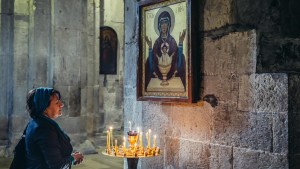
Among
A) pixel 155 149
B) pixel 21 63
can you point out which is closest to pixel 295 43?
pixel 155 149

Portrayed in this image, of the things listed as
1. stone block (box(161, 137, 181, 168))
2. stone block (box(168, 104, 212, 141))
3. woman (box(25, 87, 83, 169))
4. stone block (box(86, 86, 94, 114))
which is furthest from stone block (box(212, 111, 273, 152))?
stone block (box(86, 86, 94, 114))

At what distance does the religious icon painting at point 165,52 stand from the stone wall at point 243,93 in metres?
0.14

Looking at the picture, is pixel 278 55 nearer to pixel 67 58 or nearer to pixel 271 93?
pixel 271 93

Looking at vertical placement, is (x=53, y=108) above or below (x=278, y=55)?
below

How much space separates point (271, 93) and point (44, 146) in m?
1.88

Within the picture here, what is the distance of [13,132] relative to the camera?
9.84 metres

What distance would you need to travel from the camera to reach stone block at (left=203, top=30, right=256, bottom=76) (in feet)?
11.7

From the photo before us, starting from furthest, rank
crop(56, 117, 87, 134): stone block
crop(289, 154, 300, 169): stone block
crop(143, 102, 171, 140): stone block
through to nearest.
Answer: crop(56, 117, 87, 134): stone block, crop(143, 102, 171, 140): stone block, crop(289, 154, 300, 169): stone block

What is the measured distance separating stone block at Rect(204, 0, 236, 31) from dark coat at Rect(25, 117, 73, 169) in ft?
5.74

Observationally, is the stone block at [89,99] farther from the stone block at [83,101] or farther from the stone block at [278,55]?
the stone block at [278,55]

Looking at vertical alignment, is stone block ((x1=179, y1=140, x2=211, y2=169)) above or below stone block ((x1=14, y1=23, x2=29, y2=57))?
below

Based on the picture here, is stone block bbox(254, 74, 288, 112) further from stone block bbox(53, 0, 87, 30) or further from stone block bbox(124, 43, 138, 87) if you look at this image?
stone block bbox(53, 0, 87, 30)

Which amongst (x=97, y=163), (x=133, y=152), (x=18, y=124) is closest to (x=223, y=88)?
(x=133, y=152)

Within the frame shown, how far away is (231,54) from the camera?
374cm
